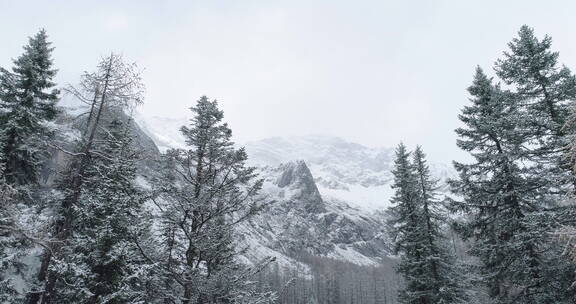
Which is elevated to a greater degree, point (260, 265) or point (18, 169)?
point (18, 169)

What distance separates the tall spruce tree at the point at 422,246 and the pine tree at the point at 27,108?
2127 centimetres

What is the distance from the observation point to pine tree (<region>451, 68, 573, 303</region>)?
13664 mm

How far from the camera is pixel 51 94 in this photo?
19734 mm

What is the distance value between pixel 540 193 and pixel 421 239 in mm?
9055

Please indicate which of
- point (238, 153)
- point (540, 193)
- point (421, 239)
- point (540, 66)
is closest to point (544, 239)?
point (540, 193)

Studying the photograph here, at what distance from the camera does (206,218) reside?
32.9 feet

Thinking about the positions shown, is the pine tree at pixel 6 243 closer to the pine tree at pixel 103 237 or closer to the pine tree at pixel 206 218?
the pine tree at pixel 103 237

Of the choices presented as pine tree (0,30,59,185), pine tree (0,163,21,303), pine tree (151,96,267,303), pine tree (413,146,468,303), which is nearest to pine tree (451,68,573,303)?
pine tree (413,146,468,303)

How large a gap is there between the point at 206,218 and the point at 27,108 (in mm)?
14076

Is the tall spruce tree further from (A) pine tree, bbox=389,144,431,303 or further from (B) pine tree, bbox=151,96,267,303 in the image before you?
(B) pine tree, bbox=151,96,267,303

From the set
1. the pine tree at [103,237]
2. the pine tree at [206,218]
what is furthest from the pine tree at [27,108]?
the pine tree at [206,218]

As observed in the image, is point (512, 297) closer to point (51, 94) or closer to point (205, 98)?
point (205, 98)

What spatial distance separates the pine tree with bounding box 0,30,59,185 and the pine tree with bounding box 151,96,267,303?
1106 centimetres

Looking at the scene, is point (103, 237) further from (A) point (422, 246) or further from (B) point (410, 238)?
(B) point (410, 238)
